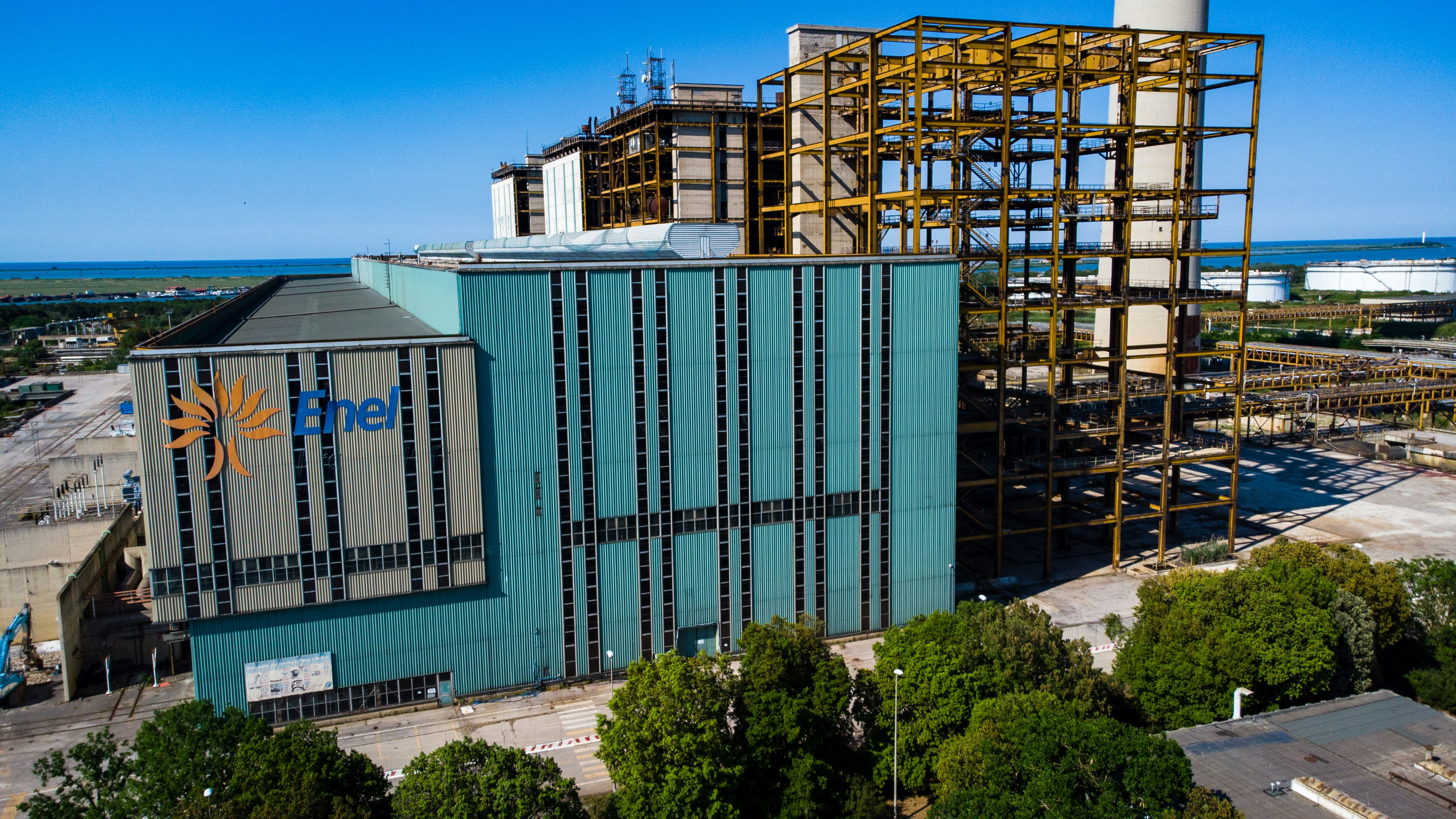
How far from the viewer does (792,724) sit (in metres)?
29.7

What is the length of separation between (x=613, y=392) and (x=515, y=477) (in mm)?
5129

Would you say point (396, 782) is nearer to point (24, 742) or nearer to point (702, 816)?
point (702, 816)

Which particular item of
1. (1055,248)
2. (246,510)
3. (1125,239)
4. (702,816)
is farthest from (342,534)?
(1125,239)

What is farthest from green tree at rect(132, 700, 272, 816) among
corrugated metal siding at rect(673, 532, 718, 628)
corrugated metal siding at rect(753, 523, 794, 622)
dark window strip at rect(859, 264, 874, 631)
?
dark window strip at rect(859, 264, 874, 631)

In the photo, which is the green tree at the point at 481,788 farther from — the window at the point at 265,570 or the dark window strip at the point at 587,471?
the dark window strip at the point at 587,471

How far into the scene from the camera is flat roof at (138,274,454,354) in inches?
1636

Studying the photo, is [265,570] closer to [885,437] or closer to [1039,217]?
[885,437]

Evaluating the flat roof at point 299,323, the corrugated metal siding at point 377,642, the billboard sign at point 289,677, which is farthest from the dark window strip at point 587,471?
the billboard sign at point 289,677

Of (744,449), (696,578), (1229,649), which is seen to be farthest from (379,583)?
(1229,649)

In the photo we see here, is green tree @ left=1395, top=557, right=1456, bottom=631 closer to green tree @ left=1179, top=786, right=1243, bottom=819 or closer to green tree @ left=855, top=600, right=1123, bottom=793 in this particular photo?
green tree @ left=855, top=600, right=1123, bottom=793

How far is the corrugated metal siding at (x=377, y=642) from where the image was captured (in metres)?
36.4

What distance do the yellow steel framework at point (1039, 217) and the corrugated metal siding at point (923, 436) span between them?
4384 mm

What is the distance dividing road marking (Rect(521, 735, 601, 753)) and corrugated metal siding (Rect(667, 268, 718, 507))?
9.90 metres

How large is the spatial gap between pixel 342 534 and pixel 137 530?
83.8 feet
